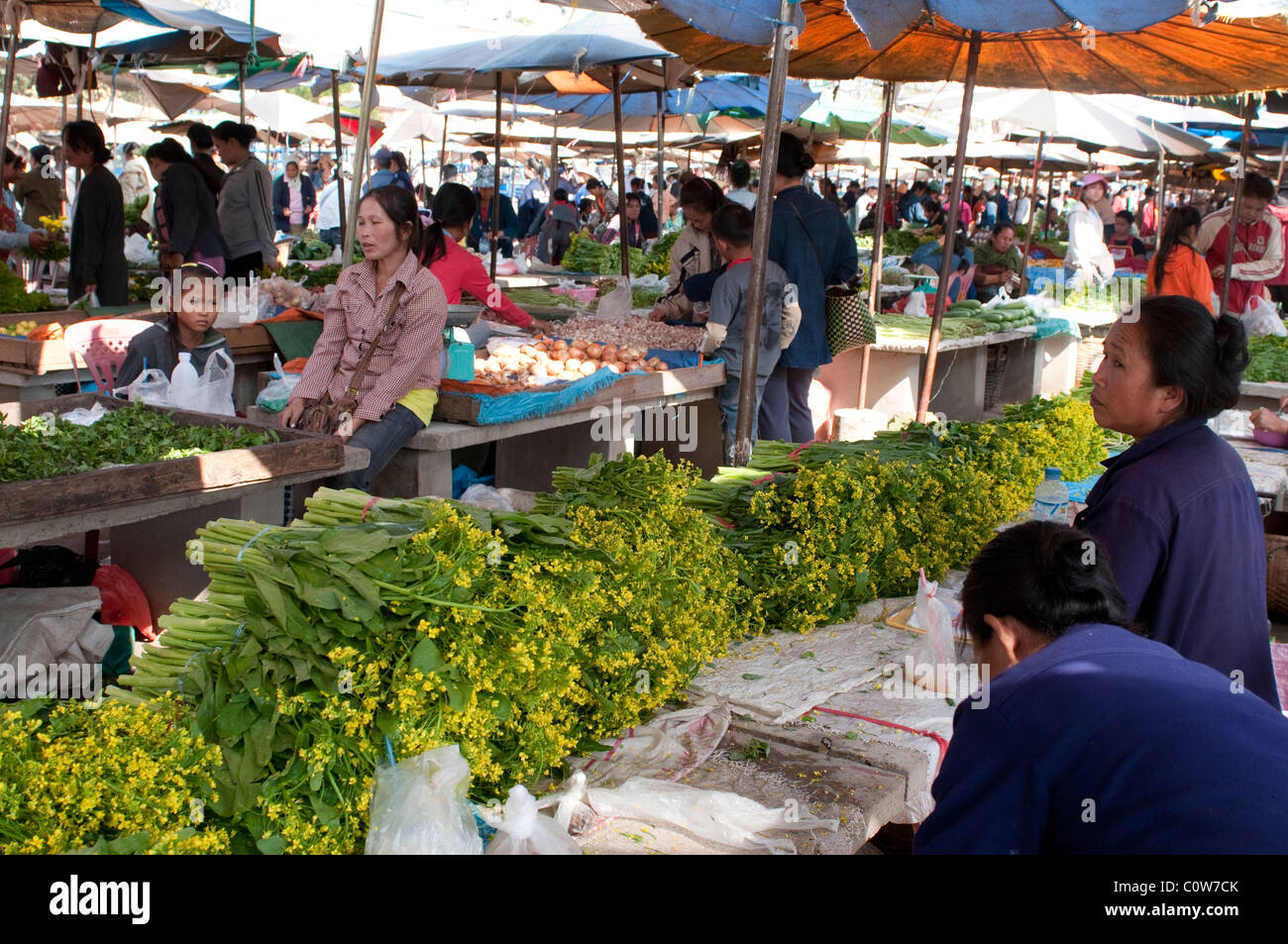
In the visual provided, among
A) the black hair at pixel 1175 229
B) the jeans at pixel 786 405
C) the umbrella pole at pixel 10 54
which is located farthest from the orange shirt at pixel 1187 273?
the umbrella pole at pixel 10 54

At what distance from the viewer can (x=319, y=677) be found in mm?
2086

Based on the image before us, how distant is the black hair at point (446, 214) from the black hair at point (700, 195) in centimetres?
139

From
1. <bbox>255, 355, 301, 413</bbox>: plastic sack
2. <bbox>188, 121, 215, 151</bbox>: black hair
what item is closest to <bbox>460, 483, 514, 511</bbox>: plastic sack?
<bbox>255, 355, 301, 413</bbox>: plastic sack

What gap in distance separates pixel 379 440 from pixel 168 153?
14.3 feet

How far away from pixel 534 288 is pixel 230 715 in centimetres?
791

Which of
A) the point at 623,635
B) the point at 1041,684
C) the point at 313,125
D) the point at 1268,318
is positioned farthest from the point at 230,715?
the point at 313,125

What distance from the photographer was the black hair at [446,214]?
20.1ft

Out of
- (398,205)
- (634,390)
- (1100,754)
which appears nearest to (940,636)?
(1100,754)

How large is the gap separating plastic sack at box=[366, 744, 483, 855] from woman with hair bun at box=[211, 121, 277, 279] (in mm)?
6790

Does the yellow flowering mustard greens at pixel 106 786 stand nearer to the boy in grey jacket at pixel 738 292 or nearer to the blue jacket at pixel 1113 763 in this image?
the blue jacket at pixel 1113 763

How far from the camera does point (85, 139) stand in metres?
7.37

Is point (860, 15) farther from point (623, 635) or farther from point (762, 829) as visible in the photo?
point (762, 829)

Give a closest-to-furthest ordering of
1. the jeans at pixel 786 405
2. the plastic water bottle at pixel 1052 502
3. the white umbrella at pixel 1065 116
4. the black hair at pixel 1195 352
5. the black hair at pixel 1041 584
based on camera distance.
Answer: the black hair at pixel 1041 584, the black hair at pixel 1195 352, the plastic water bottle at pixel 1052 502, the jeans at pixel 786 405, the white umbrella at pixel 1065 116

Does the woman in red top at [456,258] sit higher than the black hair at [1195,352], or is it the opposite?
the woman in red top at [456,258]
